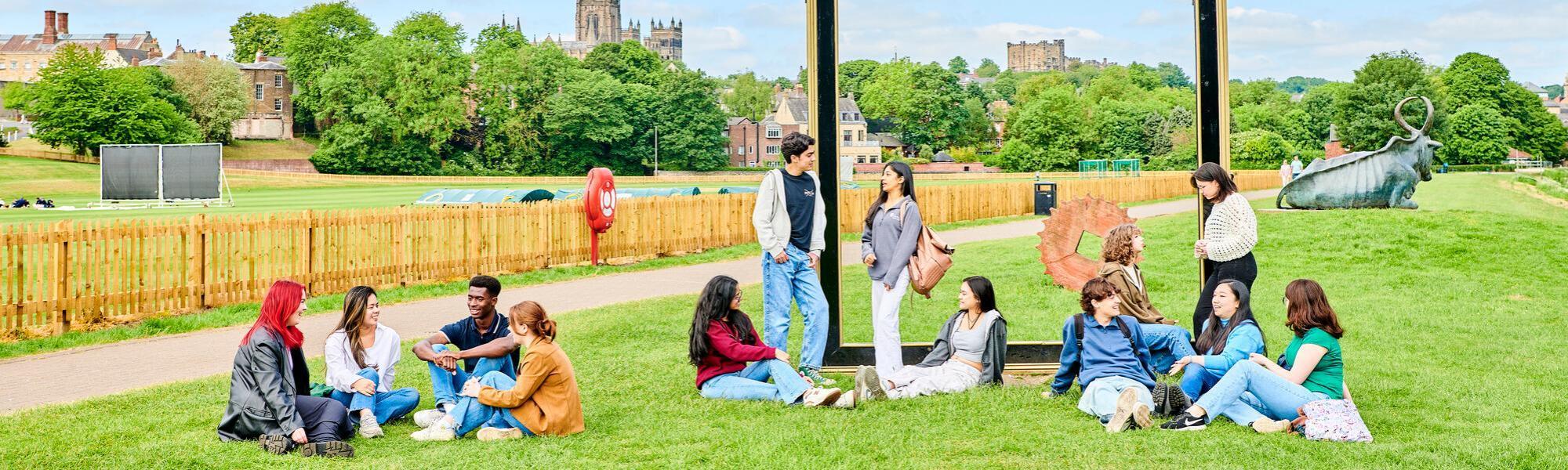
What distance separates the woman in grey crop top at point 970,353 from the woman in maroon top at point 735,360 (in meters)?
0.62

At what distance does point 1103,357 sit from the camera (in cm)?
665

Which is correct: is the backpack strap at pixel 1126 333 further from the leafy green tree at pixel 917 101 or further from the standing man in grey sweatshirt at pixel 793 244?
the leafy green tree at pixel 917 101

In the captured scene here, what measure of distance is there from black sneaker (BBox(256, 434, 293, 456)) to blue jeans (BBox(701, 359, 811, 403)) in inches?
93.2

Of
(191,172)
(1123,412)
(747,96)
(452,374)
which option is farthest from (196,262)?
(747,96)

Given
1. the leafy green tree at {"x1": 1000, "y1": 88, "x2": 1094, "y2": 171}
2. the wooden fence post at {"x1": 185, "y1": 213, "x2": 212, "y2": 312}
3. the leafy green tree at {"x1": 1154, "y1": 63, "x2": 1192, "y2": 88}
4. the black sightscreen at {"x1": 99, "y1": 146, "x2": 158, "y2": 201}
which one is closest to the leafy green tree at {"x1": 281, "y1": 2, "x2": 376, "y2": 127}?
the black sightscreen at {"x1": 99, "y1": 146, "x2": 158, "y2": 201}

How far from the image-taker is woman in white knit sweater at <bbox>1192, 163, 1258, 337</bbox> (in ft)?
24.7

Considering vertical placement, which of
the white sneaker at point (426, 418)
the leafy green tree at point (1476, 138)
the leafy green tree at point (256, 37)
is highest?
the leafy green tree at point (256, 37)

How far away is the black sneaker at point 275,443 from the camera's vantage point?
573 cm

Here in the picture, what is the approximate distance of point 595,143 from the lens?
81.6 metres

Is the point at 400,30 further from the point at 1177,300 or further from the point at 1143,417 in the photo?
the point at 1143,417

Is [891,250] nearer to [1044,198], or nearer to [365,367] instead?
[365,367]

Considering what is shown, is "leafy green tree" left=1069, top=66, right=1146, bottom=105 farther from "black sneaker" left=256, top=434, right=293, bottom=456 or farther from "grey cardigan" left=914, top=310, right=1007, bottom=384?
"black sneaker" left=256, top=434, right=293, bottom=456

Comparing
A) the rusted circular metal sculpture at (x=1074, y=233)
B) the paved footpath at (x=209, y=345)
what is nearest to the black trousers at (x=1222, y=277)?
the rusted circular metal sculpture at (x=1074, y=233)

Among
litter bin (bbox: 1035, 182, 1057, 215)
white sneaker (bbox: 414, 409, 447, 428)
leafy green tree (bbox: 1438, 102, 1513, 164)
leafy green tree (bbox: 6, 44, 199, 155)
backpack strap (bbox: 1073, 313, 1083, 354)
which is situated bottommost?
white sneaker (bbox: 414, 409, 447, 428)
